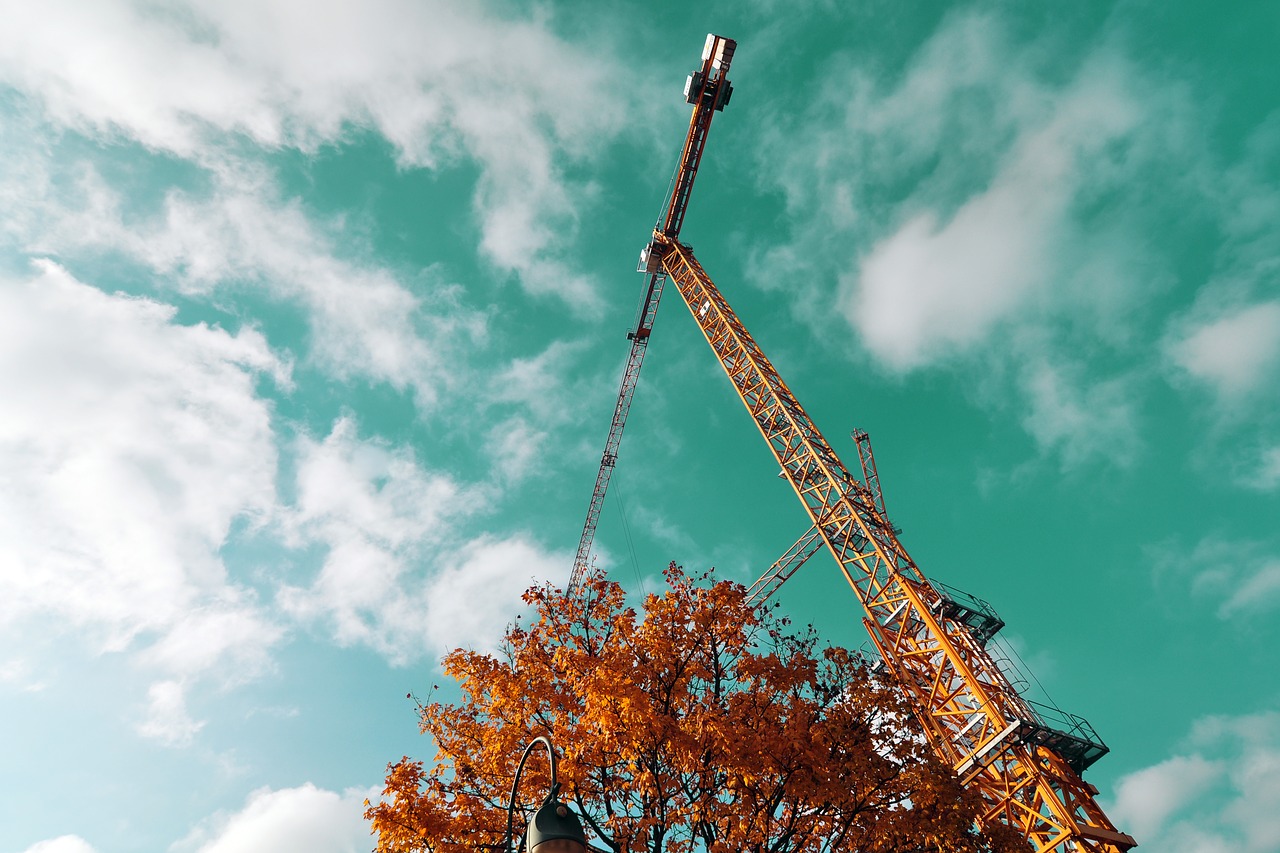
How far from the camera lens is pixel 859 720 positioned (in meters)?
12.0

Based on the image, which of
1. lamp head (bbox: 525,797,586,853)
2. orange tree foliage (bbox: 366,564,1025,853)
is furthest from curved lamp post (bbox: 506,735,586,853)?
orange tree foliage (bbox: 366,564,1025,853)

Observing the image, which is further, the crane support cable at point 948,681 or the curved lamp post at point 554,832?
the crane support cable at point 948,681

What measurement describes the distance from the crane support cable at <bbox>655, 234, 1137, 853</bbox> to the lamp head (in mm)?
8433

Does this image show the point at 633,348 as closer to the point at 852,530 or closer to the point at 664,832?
the point at 852,530

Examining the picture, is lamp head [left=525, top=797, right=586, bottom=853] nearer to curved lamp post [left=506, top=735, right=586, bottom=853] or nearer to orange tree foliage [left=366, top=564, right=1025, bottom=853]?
curved lamp post [left=506, top=735, right=586, bottom=853]

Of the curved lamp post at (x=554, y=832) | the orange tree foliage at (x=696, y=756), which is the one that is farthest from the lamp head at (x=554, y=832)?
the orange tree foliage at (x=696, y=756)

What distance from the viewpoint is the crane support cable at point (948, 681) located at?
2197 cm

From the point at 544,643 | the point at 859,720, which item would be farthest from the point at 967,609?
the point at 544,643

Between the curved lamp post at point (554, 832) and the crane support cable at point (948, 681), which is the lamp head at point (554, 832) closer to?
the curved lamp post at point (554, 832)

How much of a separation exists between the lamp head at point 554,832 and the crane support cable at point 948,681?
8.43 meters

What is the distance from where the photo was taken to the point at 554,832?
642 cm

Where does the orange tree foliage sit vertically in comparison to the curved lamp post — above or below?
above

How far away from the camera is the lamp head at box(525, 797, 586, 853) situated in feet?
20.8

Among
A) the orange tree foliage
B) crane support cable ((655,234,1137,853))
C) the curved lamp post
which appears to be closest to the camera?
the curved lamp post
